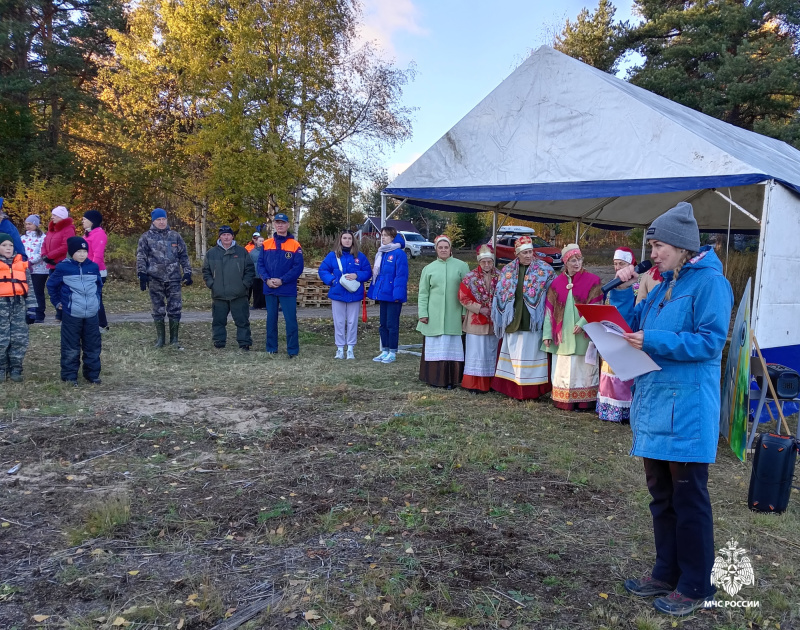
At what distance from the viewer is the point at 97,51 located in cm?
2080

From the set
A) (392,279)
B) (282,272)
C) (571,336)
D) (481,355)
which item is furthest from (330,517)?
(282,272)

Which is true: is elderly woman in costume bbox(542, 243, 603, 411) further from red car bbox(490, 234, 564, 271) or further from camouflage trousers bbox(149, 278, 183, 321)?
red car bbox(490, 234, 564, 271)

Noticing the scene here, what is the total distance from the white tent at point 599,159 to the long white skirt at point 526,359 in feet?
6.37

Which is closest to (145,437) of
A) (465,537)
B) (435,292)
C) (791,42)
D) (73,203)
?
(465,537)

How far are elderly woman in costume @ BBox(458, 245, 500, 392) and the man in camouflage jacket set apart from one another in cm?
405

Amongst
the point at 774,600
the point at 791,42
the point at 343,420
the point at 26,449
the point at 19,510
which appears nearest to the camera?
the point at 774,600

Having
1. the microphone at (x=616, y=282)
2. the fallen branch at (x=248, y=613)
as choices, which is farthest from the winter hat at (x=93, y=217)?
the fallen branch at (x=248, y=613)

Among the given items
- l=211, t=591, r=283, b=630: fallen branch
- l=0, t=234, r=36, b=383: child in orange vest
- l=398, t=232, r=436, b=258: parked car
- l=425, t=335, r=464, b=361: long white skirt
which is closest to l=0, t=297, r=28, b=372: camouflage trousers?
l=0, t=234, r=36, b=383: child in orange vest

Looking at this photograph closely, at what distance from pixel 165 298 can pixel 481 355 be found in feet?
15.8

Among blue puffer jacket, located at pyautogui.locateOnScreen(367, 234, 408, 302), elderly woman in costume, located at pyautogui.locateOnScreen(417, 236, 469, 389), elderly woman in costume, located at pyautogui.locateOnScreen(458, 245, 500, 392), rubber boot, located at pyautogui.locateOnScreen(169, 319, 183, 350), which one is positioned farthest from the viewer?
rubber boot, located at pyautogui.locateOnScreen(169, 319, 183, 350)

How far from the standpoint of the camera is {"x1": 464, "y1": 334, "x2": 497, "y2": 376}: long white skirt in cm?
700

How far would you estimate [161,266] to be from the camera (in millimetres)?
8648

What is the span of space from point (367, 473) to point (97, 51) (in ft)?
71.7

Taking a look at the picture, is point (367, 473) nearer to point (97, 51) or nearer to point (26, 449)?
point (26, 449)
